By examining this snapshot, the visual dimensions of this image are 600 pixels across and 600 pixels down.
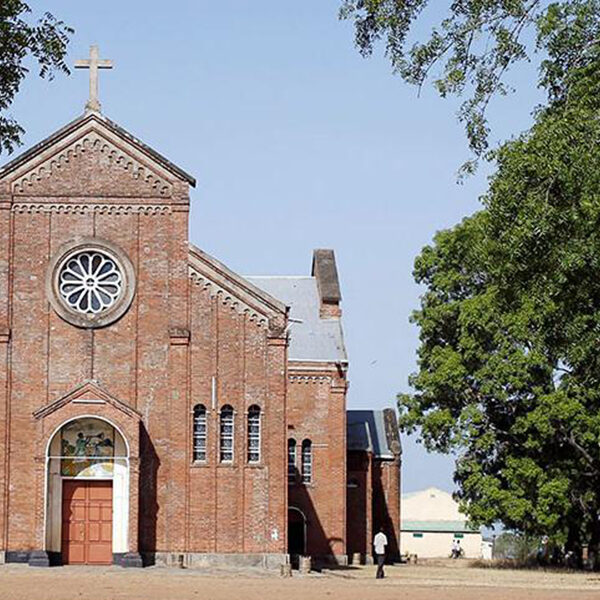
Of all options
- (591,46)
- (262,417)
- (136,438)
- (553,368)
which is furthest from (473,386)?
(591,46)

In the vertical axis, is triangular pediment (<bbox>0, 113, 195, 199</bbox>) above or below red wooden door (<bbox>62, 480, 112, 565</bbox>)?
above

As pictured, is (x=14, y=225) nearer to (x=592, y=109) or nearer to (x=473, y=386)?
(x=473, y=386)

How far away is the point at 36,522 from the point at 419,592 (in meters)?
12.9

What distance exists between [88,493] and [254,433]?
5439 millimetres

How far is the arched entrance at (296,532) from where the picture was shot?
56750 mm

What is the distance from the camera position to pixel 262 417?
148 ft

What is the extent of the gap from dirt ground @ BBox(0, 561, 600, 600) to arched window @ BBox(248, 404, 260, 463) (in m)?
3.83

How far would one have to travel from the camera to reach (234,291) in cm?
4512

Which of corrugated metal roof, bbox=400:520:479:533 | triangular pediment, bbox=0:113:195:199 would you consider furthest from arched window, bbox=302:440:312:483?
corrugated metal roof, bbox=400:520:479:533

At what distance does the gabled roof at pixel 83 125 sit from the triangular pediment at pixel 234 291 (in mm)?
2563

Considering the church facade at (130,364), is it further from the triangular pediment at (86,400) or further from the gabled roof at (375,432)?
the gabled roof at (375,432)

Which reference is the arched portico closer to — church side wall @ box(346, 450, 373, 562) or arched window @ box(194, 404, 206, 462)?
arched window @ box(194, 404, 206, 462)

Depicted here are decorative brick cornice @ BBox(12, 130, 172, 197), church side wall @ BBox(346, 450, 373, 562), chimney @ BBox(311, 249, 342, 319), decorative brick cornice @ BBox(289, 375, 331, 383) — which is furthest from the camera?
chimney @ BBox(311, 249, 342, 319)

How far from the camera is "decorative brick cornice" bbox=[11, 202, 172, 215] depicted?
4503 cm
